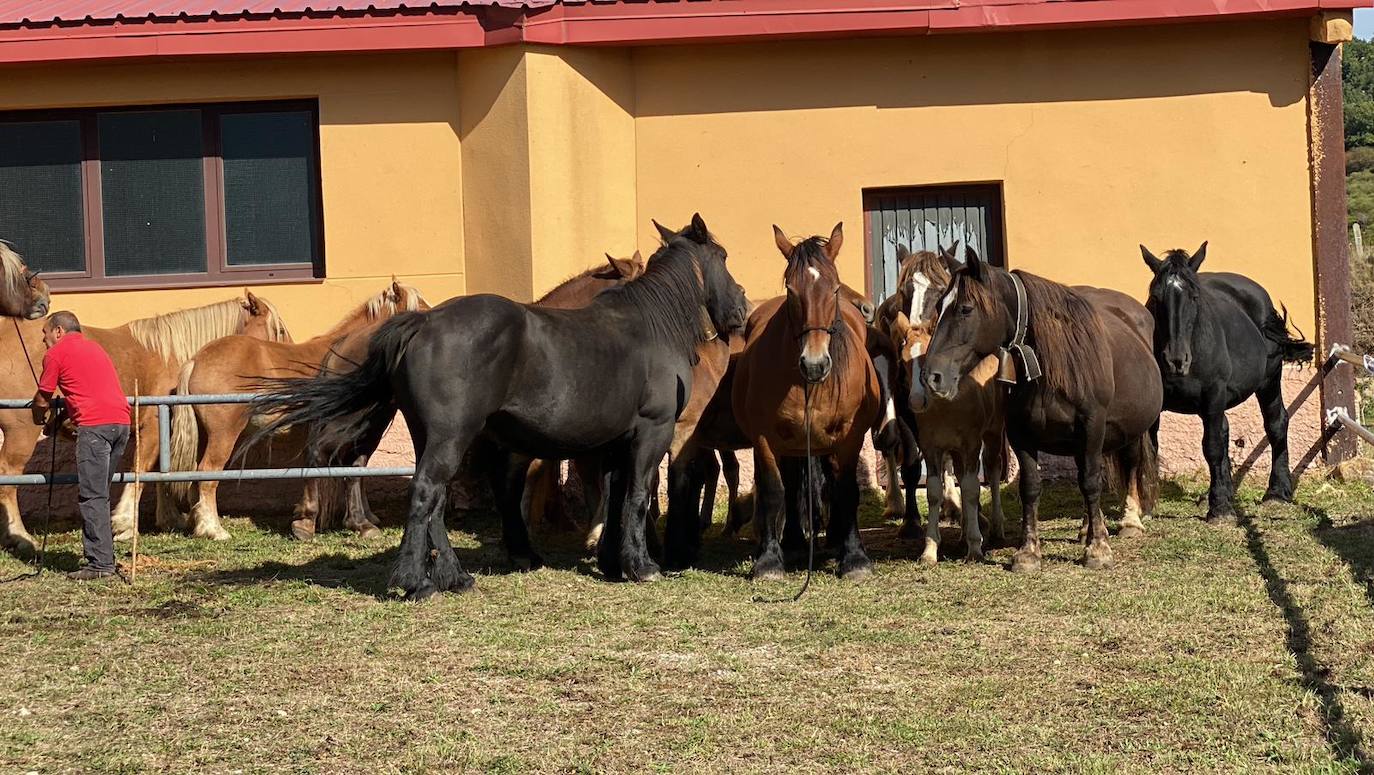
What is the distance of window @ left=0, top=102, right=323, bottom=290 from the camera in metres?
13.4

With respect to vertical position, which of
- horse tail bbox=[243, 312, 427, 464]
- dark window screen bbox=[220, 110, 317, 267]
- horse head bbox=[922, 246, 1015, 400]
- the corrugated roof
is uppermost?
the corrugated roof

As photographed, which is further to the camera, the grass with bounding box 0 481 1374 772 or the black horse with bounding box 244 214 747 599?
→ the black horse with bounding box 244 214 747 599

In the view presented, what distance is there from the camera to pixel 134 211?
1345 cm

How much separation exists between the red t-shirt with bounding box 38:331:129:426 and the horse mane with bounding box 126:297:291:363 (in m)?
2.85

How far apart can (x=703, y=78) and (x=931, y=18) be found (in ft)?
6.60

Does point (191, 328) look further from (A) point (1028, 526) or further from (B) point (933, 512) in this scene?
(A) point (1028, 526)

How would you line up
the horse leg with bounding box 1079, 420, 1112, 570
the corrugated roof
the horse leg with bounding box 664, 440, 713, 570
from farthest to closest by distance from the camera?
the corrugated roof < the horse leg with bounding box 664, 440, 713, 570 < the horse leg with bounding box 1079, 420, 1112, 570

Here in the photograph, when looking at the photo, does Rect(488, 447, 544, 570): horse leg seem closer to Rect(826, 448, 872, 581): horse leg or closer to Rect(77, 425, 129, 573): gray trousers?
Rect(826, 448, 872, 581): horse leg

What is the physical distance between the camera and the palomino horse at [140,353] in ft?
34.9

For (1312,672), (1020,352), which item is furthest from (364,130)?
(1312,672)

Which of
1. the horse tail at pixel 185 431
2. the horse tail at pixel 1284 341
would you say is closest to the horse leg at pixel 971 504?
the horse tail at pixel 1284 341

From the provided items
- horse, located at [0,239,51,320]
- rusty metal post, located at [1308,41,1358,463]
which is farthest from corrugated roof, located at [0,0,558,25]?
rusty metal post, located at [1308,41,1358,463]

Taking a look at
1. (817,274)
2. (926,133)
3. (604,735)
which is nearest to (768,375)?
(817,274)

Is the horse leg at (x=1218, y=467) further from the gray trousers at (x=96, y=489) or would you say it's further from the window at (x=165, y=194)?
the window at (x=165, y=194)
